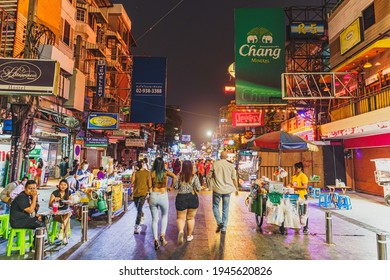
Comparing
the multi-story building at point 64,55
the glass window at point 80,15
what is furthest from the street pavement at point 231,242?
the glass window at point 80,15

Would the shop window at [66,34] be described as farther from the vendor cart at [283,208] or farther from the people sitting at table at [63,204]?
the vendor cart at [283,208]

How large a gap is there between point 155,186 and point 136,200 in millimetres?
1673

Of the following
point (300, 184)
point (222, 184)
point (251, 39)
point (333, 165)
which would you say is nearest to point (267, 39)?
point (251, 39)

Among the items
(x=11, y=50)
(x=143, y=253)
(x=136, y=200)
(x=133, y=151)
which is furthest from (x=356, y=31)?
(x=133, y=151)

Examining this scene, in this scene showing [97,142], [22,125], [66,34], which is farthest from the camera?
[66,34]

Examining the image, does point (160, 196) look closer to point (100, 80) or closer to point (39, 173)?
point (39, 173)

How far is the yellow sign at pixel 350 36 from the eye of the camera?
45.7 feet

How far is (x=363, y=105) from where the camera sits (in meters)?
13.6

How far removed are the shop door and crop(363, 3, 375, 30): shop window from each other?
7309 millimetres

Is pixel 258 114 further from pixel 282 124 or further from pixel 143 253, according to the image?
pixel 143 253

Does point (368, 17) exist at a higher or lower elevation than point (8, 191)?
higher

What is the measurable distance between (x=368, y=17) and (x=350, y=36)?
1251 mm
